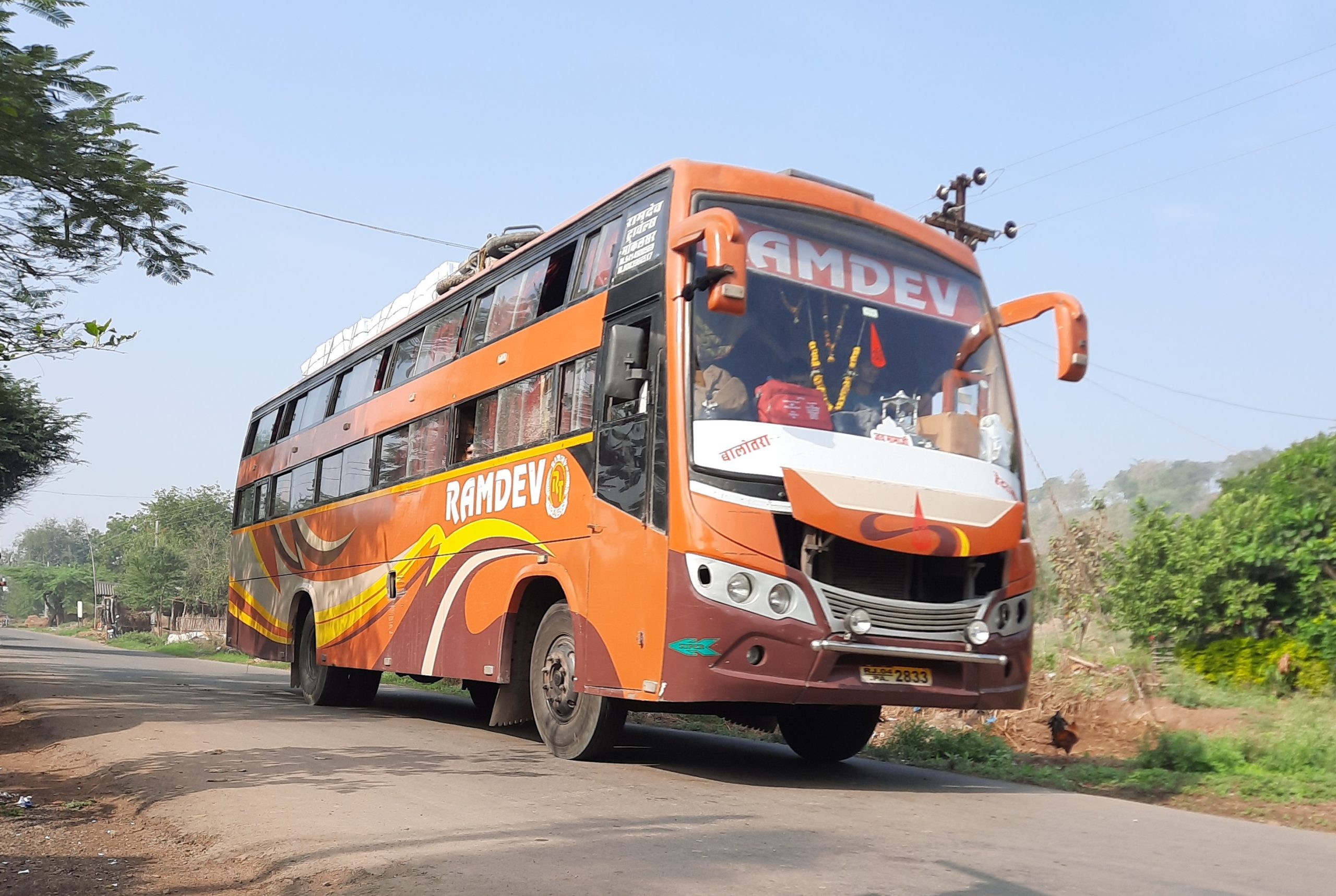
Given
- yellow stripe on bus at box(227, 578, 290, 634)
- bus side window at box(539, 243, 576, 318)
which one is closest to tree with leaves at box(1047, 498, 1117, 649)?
yellow stripe on bus at box(227, 578, 290, 634)

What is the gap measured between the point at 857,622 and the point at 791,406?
1.33 metres

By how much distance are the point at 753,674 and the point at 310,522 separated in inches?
390

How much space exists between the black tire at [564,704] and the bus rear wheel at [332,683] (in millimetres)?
5944

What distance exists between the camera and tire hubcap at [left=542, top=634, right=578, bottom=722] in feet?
28.0

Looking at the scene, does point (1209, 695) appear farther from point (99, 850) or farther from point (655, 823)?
point (99, 850)

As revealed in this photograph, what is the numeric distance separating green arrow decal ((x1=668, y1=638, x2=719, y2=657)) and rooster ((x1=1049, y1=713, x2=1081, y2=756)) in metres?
6.49

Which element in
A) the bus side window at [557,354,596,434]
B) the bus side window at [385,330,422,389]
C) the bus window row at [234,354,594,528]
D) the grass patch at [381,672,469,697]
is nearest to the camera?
the bus side window at [557,354,596,434]

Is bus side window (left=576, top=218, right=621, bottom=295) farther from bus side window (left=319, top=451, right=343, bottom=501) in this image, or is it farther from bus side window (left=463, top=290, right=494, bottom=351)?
bus side window (left=319, top=451, right=343, bottom=501)

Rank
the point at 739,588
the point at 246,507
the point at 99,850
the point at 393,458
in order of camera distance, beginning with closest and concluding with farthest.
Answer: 1. the point at 99,850
2. the point at 739,588
3. the point at 393,458
4. the point at 246,507

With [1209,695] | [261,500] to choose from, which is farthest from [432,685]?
[1209,695]

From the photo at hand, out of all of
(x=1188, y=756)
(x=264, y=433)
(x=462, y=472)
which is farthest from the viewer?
(x=264, y=433)

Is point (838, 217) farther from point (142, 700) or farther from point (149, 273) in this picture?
point (142, 700)

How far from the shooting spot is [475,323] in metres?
11.1

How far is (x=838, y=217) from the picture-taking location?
26.2 ft
